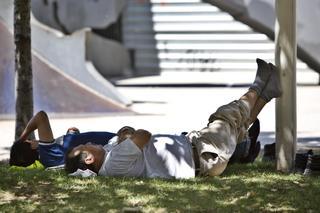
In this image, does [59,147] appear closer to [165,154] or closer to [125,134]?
[125,134]

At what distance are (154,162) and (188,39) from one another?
13.2m

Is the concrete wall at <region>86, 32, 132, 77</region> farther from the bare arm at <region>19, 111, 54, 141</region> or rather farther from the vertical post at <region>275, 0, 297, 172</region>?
the vertical post at <region>275, 0, 297, 172</region>

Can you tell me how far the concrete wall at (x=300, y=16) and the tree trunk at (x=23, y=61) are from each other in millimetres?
7898

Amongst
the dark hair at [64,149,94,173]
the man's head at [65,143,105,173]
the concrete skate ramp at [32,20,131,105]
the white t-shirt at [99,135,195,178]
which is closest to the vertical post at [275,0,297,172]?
the white t-shirt at [99,135,195,178]

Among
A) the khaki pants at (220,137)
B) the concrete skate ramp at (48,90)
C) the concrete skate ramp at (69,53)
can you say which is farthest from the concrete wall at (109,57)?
the khaki pants at (220,137)

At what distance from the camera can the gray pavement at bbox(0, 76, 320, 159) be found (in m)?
10.5

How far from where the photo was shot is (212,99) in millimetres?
14562

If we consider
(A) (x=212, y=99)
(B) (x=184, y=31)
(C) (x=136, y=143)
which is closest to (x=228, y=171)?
(C) (x=136, y=143)

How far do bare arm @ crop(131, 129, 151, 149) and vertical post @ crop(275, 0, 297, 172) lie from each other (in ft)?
3.88

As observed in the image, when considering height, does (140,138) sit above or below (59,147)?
above

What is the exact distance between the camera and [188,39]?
1888 centimetres

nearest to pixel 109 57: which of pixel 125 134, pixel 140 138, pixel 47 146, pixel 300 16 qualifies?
pixel 300 16

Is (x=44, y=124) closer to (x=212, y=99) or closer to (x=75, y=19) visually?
(x=212, y=99)

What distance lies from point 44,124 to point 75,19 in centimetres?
1251
